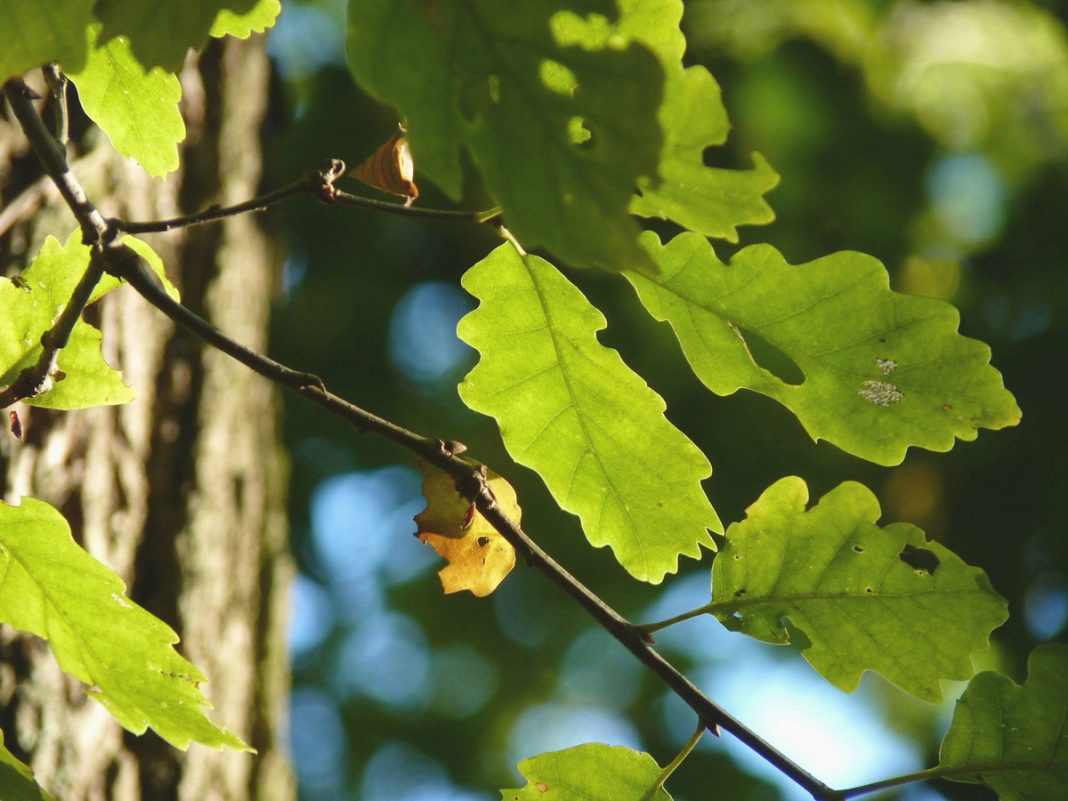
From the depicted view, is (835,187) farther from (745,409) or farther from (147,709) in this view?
(147,709)

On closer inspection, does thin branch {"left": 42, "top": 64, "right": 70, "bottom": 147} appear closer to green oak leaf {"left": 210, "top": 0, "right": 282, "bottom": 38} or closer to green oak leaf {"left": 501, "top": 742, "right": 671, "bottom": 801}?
green oak leaf {"left": 210, "top": 0, "right": 282, "bottom": 38}

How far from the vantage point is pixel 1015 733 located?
1035 millimetres

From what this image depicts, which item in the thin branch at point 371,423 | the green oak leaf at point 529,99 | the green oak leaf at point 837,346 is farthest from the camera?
the green oak leaf at point 837,346

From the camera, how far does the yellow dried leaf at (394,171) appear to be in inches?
40.3

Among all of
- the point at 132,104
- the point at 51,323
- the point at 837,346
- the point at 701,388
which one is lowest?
the point at 51,323

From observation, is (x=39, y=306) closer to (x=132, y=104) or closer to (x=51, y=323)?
(x=51, y=323)

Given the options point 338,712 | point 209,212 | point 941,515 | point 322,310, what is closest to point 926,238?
point 941,515

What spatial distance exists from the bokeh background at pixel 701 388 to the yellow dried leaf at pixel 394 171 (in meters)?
2.34

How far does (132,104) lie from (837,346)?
2.34ft

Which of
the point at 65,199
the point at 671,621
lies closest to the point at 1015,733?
the point at 671,621

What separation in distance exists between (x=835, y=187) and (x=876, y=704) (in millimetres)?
2648

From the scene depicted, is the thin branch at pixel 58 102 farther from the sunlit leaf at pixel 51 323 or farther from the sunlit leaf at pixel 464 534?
Answer: the sunlit leaf at pixel 464 534

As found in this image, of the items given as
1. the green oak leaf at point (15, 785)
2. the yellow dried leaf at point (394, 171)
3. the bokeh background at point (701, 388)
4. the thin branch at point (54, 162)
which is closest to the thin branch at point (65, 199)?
the thin branch at point (54, 162)

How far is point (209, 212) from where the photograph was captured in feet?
3.01
